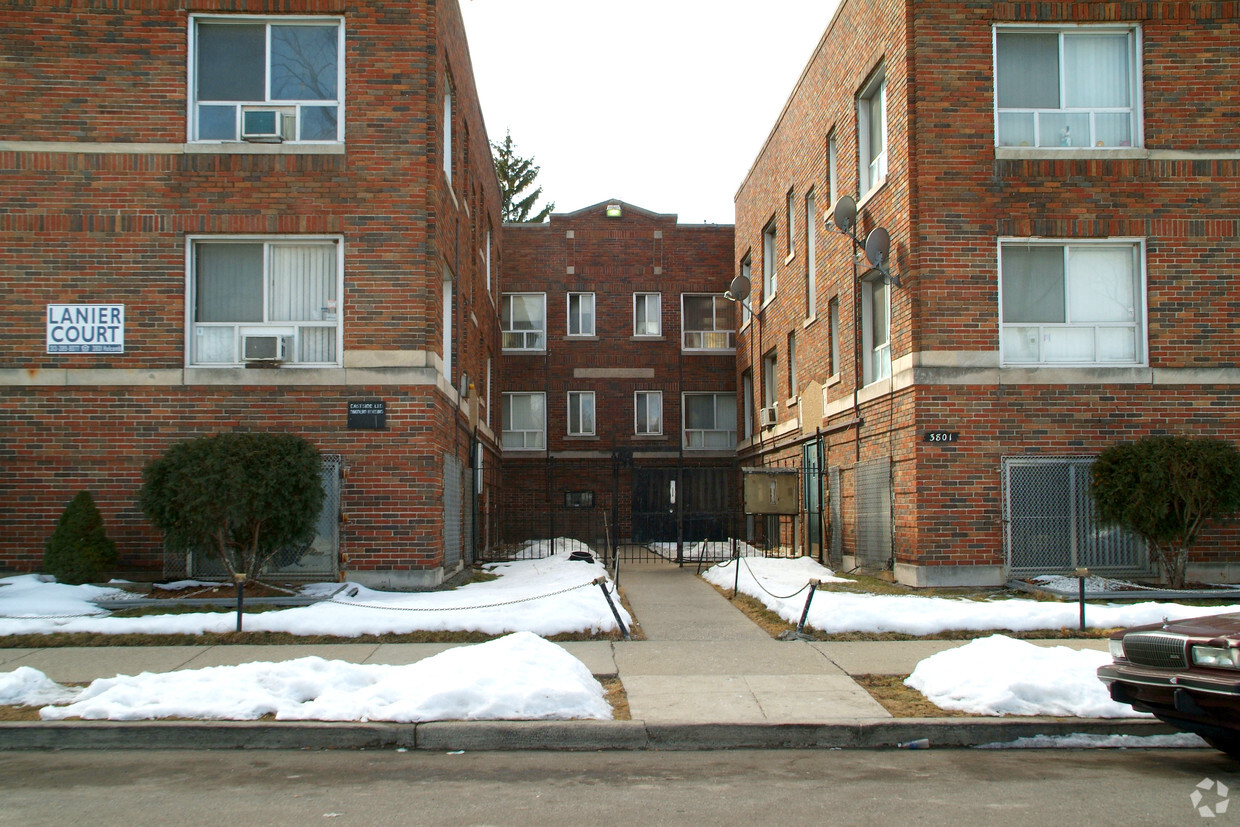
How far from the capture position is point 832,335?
20172mm

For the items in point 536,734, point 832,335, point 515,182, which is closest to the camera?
point 536,734

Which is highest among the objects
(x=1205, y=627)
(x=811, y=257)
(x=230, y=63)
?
(x=230, y=63)

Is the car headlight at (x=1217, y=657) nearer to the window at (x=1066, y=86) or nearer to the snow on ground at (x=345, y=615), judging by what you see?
the snow on ground at (x=345, y=615)

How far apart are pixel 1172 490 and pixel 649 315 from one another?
2059cm

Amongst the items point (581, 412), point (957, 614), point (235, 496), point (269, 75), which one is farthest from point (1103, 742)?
point (581, 412)

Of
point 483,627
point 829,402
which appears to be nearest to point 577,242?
point 829,402

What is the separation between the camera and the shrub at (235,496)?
486 inches

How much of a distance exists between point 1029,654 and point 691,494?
71.2ft

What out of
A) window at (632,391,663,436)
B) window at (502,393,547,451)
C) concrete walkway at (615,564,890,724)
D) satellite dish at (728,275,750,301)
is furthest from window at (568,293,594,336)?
concrete walkway at (615,564,890,724)

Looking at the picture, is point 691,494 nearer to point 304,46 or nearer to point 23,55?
point 304,46

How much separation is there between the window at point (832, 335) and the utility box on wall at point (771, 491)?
2267mm

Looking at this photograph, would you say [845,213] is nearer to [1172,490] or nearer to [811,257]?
[811,257]

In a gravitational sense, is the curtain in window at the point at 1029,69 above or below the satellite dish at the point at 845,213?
above

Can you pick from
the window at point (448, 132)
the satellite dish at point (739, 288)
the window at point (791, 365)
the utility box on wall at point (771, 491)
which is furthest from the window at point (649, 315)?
the window at point (448, 132)
